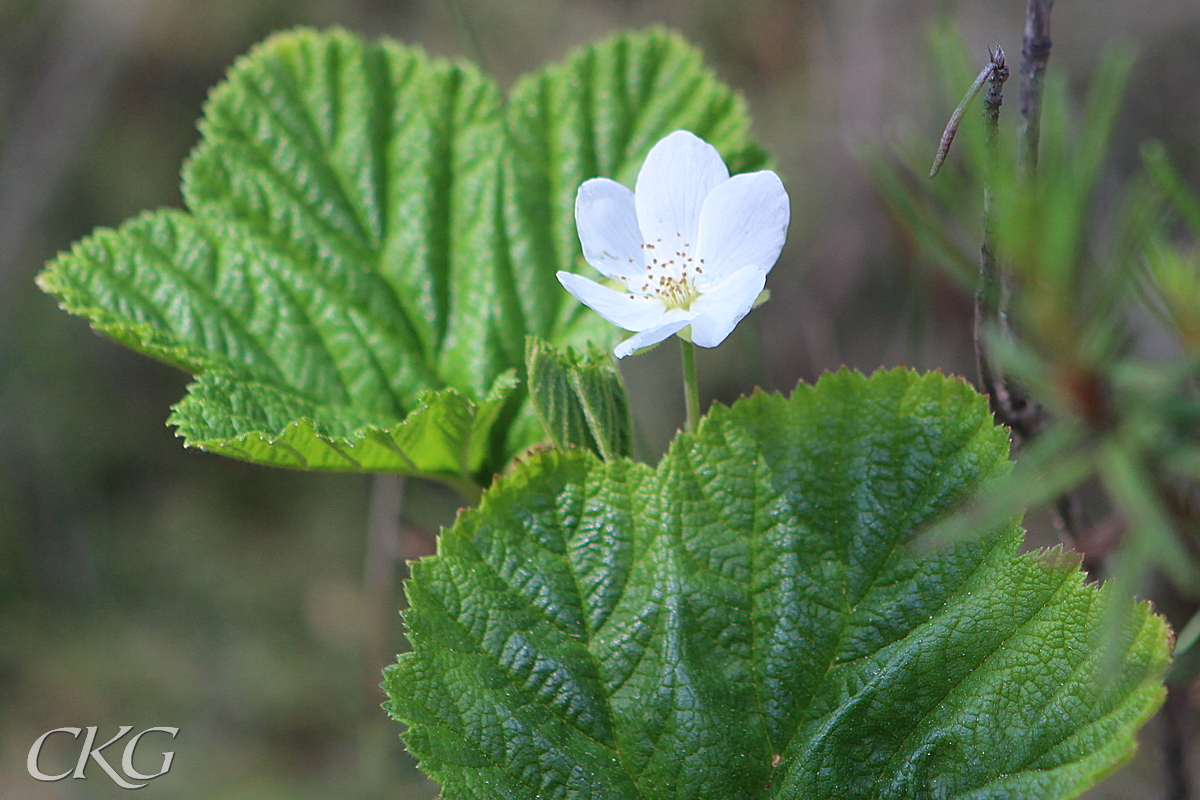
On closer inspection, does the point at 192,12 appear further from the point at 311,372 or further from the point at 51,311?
the point at 311,372

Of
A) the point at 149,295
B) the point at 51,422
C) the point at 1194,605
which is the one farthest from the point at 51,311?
the point at 1194,605

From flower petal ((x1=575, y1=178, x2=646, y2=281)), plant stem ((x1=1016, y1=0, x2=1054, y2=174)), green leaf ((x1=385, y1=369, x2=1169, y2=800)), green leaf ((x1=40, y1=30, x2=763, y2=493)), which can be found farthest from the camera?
green leaf ((x1=40, y1=30, x2=763, y2=493))

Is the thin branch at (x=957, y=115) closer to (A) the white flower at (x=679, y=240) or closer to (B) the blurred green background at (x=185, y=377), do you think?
(A) the white flower at (x=679, y=240)

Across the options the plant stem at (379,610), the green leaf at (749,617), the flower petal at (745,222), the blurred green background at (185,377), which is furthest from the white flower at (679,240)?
the blurred green background at (185,377)

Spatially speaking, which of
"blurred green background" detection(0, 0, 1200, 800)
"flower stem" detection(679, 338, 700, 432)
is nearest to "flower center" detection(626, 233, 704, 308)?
"flower stem" detection(679, 338, 700, 432)

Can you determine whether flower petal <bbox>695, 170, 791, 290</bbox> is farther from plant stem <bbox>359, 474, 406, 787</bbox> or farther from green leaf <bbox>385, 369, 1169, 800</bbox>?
plant stem <bbox>359, 474, 406, 787</bbox>

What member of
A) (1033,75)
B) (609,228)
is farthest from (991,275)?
(609,228)

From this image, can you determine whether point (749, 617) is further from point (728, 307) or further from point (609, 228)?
point (609, 228)

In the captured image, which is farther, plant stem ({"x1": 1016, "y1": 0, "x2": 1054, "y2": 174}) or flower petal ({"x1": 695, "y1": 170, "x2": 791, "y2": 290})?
flower petal ({"x1": 695, "y1": 170, "x2": 791, "y2": 290})
